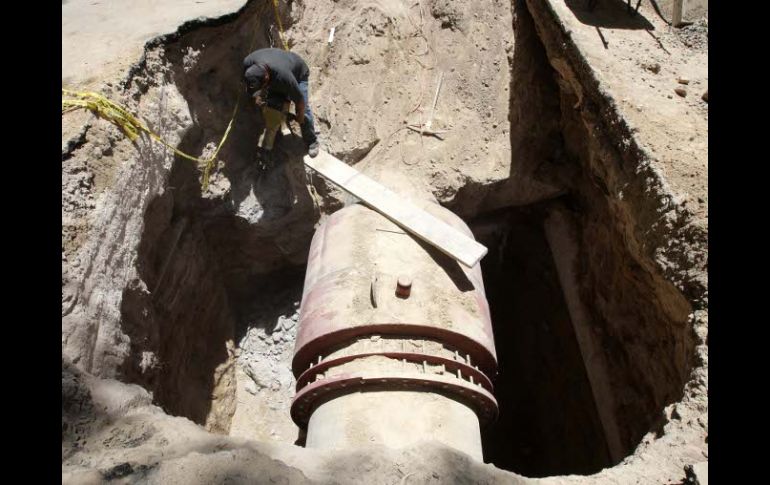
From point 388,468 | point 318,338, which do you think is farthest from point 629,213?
point 388,468

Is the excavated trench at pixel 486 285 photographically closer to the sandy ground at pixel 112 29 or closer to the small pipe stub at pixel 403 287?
the sandy ground at pixel 112 29

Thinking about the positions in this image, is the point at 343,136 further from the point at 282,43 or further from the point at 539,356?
the point at 539,356

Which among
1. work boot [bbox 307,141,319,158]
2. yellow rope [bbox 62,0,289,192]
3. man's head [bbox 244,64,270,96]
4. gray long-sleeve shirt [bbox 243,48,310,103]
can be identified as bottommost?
yellow rope [bbox 62,0,289,192]

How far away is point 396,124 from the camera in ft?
19.0

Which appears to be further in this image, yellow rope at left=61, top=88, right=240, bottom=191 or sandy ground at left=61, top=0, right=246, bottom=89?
sandy ground at left=61, top=0, right=246, bottom=89

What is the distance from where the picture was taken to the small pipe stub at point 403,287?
3.49 meters

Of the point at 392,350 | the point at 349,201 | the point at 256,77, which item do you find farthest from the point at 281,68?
the point at 392,350

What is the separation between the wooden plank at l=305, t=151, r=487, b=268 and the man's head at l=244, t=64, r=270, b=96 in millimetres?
807

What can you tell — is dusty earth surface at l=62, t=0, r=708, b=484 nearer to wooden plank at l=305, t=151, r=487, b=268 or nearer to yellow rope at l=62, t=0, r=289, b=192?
yellow rope at l=62, t=0, r=289, b=192

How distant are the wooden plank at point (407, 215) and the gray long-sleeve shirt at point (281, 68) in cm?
68

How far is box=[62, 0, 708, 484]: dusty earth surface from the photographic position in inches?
108

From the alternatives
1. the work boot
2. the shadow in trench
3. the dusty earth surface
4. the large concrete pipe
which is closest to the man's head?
the dusty earth surface

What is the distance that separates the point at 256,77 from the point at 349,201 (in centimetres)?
138
